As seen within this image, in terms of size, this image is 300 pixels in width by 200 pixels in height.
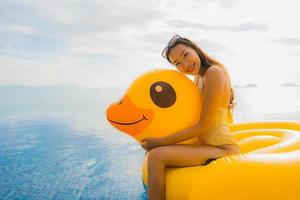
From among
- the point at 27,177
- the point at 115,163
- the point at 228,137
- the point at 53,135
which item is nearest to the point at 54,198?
the point at 27,177

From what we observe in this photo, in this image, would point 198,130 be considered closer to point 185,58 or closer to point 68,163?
point 185,58

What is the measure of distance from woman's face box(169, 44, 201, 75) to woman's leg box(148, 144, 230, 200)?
1.42 feet

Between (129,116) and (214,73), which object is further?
(129,116)

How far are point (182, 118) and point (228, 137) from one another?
0.88 feet

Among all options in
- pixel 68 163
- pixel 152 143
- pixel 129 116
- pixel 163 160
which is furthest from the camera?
pixel 68 163

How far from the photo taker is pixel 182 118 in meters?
2.28

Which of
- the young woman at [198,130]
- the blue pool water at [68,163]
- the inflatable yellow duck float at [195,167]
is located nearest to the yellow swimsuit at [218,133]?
the young woman at [198,130]

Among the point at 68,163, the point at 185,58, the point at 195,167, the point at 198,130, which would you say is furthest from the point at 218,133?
the point at 68,163

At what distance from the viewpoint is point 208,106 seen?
2166 millimetres

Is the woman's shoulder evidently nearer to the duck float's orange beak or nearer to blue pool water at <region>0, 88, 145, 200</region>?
the duck float's orange beak

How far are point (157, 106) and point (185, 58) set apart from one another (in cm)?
30

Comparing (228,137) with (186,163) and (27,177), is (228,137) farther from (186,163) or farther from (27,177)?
(27,177)

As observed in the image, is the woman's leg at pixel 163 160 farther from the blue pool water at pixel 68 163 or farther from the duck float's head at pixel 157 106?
the blue pool water at pixel 68 163

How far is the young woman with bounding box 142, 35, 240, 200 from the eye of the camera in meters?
2.12
